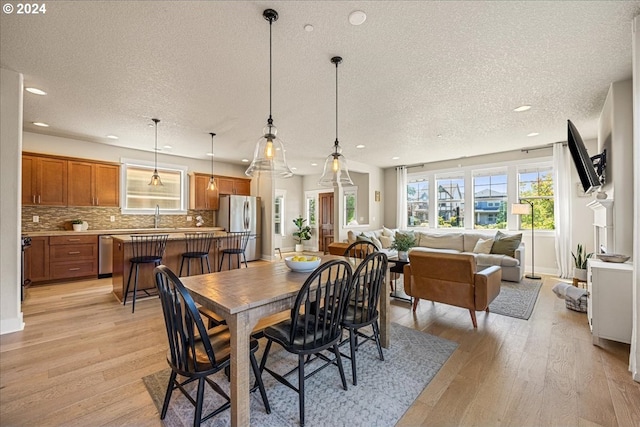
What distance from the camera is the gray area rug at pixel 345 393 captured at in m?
1.67

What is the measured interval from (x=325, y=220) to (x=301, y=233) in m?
0.92

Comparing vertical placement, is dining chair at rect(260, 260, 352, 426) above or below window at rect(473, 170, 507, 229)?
below

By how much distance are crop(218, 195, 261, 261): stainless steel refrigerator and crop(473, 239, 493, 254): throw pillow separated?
5.23 m

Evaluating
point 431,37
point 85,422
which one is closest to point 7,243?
point 85,422

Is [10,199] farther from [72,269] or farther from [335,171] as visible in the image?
[335,171]

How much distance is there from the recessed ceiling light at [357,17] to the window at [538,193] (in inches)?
228

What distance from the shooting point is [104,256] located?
Result: 5.21m

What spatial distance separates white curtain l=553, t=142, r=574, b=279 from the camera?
5184 mm

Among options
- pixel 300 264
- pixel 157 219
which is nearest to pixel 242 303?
pixel 300 264

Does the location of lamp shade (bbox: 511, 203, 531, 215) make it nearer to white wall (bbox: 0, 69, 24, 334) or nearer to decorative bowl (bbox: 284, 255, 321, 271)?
decorative bowl (bbox: 284, 255, 321, 271)

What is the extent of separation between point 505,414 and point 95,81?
4.62 m

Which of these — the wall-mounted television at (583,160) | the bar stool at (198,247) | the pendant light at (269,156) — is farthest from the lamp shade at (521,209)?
the bar stool at (198,247)

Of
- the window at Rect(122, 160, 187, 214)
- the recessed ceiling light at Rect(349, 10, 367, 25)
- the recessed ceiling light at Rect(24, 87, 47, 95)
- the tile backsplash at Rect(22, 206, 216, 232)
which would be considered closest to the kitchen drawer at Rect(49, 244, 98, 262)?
the tile backsplash at Rect(22, 206, 216, 232)

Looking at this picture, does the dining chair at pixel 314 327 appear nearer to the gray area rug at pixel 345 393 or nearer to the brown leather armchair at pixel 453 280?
the gray area rug at pixel 345 393
